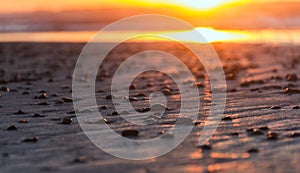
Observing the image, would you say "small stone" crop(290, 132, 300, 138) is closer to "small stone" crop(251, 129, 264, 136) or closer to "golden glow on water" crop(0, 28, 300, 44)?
"small stone" crop(251, 129, 264, 136)

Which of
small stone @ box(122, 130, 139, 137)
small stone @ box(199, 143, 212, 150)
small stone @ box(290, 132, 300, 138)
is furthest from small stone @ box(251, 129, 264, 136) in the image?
small stone @ box(122, 130, 139, 137)

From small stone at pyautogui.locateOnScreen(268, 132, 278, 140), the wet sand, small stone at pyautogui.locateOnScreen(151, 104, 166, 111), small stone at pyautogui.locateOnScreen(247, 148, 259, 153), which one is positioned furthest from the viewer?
small stone at pyautogui.locateOnScreen(151, 104, 166, 111)

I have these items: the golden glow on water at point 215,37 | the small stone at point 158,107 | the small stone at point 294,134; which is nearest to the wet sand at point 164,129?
the small stone at point 294,134

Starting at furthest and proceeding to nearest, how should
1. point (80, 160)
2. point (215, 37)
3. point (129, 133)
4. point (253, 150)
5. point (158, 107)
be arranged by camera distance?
point (215, 37)
point (158, 107)
point (129, 133)
point (253, 150)
point (80, 160)

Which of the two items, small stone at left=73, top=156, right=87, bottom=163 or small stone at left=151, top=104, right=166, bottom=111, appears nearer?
small stone at left=73, top=156, right=87, bottom=163

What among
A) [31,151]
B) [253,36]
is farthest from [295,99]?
[253,36]

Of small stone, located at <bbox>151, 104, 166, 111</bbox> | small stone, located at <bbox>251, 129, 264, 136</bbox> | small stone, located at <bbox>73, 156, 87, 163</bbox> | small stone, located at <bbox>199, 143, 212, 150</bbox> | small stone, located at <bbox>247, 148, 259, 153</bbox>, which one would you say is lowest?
small stone, located at <bbox>247, 148, 259, 153</bbox>

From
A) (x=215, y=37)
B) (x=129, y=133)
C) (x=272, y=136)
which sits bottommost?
(x=272, y=136)

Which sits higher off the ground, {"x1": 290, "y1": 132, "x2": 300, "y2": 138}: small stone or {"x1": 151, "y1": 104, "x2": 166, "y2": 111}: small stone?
{"x1": 151, "y1": 104, "x2": 166, "y2": 111}: small stone

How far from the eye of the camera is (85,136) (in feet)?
22.0

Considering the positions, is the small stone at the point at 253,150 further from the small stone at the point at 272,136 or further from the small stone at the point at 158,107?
the small stone at the point at 158,107

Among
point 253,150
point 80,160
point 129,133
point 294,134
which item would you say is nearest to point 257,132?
point 294,134

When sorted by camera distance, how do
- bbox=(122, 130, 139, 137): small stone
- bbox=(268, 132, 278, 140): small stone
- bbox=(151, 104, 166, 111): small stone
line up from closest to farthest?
bbox=(268, 132, 278, 140): small stone → bbox=(122, 130, 139, 137): small stone → bbox=(151, 104, 166, 111): small stone

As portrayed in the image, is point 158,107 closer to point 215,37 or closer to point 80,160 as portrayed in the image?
point 80,160
